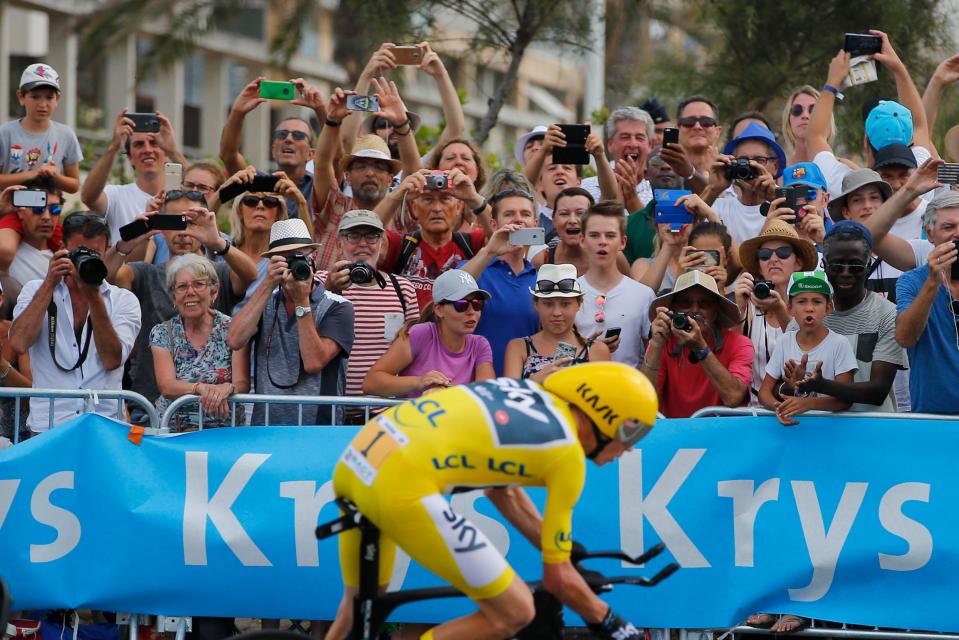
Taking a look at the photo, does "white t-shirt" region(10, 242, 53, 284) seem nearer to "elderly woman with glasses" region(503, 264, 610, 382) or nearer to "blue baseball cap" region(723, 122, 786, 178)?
"elderly woman with glasses" region(503, 264, 610, 382)

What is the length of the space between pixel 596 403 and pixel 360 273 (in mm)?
2697

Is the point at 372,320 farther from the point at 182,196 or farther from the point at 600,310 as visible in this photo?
the point at 182,196

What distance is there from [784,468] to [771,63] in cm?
673

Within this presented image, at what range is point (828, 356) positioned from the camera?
770 centimetres

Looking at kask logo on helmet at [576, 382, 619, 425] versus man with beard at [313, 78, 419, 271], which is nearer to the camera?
kask logo on helmet at [576, 382, 619, 425]

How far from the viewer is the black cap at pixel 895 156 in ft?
30.2

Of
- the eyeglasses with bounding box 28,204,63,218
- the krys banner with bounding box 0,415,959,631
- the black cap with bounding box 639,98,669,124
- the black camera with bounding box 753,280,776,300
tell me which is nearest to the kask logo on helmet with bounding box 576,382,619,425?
the krys banner with bounding box 0,415,959,631

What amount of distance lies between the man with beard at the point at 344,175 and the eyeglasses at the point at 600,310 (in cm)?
182

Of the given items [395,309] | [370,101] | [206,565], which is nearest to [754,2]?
[370,101]

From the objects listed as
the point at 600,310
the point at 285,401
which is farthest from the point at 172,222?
the point at 600,310

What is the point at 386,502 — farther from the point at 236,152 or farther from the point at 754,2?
the point at 754,2

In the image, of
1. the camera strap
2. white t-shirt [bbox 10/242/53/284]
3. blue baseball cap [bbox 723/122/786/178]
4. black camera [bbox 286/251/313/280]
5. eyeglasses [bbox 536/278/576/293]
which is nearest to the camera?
black camera [bbox 286/251/313/280]

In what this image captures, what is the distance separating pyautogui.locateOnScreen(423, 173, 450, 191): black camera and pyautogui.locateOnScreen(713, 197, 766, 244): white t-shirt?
1736 millimetres

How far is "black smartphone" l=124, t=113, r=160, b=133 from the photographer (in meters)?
9.98
